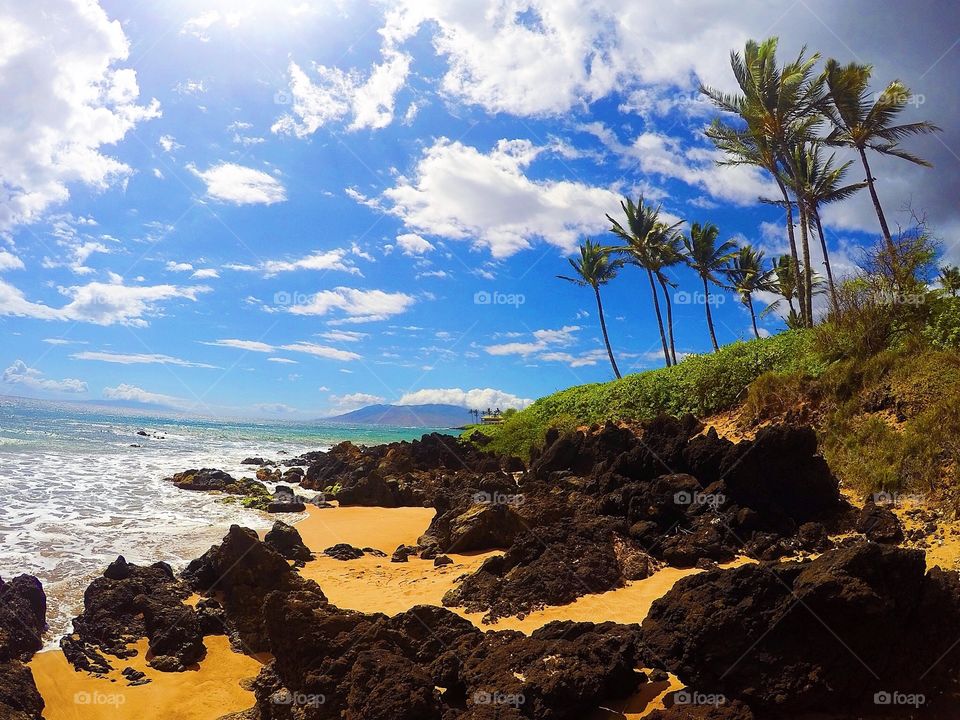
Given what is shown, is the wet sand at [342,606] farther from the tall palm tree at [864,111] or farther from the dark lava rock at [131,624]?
the tall palm tree at [864,111]

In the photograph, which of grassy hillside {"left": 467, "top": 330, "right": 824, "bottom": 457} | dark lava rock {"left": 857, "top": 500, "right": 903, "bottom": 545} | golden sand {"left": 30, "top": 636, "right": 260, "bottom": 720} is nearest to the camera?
golden sand {"left": 30, "top": 636, "right": 260, "bottom": 720}

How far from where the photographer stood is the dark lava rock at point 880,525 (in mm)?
7719

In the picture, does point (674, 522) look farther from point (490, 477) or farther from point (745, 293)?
point (745, 293)

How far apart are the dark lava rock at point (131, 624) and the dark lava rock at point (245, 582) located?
1.50 ft

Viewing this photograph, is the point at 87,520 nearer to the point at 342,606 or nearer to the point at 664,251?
the point at 342,606

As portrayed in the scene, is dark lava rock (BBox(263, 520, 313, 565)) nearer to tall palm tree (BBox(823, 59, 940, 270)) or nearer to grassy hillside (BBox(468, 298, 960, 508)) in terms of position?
grassy hillside (BBox(468, 298, 960, 508))

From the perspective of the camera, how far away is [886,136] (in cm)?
2264

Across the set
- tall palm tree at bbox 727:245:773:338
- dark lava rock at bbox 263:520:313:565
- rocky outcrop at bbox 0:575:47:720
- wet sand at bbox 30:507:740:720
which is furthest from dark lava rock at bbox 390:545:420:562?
tall palm tree at bbox 727:245:773:338

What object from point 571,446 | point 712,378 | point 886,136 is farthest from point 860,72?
point 571,446

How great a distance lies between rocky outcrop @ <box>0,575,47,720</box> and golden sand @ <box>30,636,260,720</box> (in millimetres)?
213

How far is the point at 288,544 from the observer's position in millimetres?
10359

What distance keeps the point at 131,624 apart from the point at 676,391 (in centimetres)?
1733

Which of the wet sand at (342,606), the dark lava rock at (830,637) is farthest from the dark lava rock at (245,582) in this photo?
the dark lava rock at (830,637)

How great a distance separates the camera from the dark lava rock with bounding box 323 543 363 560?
10.7 m
